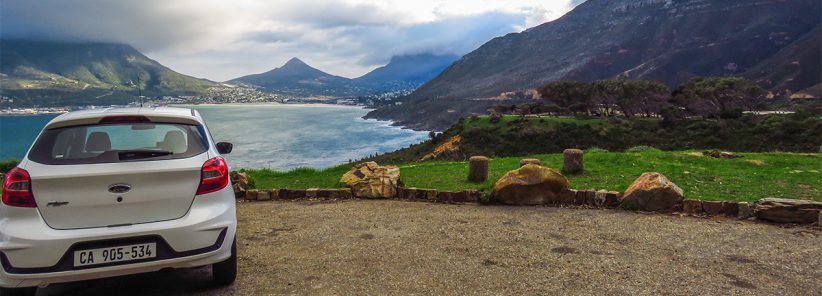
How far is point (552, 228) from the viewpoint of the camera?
7.84 meters

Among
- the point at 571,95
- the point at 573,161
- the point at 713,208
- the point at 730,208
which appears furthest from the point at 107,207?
the point at 571,95

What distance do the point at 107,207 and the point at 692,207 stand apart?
924cm

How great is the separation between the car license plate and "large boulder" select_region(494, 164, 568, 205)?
698cm

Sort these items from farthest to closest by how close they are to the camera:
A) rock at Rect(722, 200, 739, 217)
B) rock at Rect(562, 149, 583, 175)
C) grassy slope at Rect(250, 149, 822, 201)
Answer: rock at Rect(562, 149, 583, 175)
grassy slope at Rect(250, 149, 822, 201)
rock at Rect(722, 200, 739, 217)

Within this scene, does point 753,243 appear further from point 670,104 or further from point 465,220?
point 670,104

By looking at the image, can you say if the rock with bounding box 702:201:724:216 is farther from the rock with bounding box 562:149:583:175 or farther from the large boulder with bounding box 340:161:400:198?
the large boulder with bounding box 340:161:400:198

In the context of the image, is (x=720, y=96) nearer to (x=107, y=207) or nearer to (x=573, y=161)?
(x=573, y=161)

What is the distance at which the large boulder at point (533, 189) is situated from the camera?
31.9ft

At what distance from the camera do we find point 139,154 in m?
4.65

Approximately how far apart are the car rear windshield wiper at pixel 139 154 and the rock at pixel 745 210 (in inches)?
361

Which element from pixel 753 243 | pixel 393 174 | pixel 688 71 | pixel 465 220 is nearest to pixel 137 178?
pixel 465 220

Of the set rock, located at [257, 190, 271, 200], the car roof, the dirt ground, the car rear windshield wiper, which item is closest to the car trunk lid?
the car rear windshield wiper

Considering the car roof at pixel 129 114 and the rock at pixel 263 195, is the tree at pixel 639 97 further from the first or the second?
the car roof at pixel 129 114

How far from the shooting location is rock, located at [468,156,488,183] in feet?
39.9
